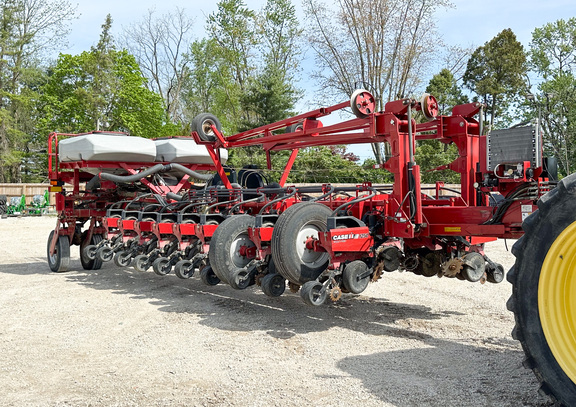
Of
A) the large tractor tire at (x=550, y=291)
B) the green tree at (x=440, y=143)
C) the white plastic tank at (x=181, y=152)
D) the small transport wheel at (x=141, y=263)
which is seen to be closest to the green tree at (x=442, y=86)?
the green tree at (x=440, y=143)

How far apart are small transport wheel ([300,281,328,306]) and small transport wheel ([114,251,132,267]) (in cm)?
400

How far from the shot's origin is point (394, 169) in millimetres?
5406

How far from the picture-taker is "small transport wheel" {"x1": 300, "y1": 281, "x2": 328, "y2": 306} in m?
5.01

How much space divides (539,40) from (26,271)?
32215 mm

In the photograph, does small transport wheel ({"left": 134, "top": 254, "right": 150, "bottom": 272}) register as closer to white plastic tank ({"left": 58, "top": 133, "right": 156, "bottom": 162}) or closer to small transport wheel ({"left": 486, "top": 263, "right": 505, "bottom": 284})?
white plastic tank ({"left": 58, "top": 133, "right": 156, "bottom": 162})

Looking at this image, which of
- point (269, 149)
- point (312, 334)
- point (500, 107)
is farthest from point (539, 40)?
point (312, 334)

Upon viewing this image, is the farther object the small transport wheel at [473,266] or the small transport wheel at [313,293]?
the small transport wheel at [473,266]

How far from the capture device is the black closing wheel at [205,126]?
819 cm

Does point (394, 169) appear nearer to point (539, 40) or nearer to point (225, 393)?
point (225, 393)

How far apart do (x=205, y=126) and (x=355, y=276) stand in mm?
4034

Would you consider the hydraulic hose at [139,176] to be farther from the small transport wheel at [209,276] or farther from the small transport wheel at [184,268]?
the small transport wheel at [209,276]

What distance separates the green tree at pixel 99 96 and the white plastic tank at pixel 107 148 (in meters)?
24.3

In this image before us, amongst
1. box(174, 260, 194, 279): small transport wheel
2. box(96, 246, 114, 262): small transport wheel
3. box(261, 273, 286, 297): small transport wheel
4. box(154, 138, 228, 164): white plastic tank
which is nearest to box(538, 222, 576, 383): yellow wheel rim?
box(261, 273, 286, 297): small transport wheel

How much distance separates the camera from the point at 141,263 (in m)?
7.67
